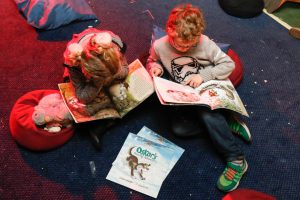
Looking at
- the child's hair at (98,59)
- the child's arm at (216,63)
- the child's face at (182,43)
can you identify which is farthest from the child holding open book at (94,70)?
the child's arm at (216,63)

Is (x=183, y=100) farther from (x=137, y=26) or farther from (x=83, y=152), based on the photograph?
(x=137, y=26)

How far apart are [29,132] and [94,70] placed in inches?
16.6

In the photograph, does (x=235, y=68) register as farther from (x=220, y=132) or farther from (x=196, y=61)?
(x=220, y=132)

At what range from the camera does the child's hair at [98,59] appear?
1149mm

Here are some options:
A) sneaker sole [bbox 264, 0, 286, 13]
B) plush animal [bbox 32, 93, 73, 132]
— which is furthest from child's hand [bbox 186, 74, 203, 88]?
sneaker sole [bbox 264, 0, 286, 13]

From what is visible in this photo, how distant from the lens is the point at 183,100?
1.28 m

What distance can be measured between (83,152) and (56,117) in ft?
0.66

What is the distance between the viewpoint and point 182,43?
4.18 ft

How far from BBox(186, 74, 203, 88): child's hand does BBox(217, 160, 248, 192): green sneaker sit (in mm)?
360

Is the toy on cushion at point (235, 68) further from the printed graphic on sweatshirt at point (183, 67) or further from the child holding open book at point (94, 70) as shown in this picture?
the child holding open book at point (94, 70)

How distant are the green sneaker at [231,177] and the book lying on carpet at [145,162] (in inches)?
8.1

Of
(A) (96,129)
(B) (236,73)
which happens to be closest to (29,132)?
(A) (96,129)

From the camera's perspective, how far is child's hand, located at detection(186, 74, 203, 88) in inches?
54.9

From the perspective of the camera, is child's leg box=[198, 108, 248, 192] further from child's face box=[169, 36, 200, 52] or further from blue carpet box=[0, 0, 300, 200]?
child's face box=[169, 36, 200, 52]
